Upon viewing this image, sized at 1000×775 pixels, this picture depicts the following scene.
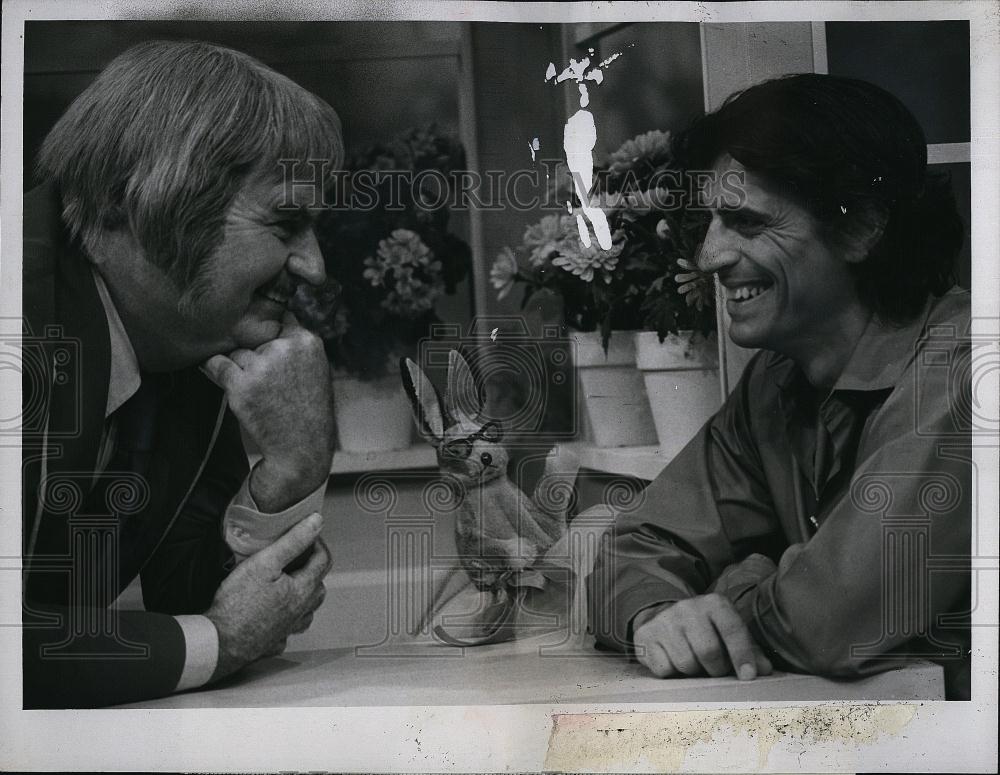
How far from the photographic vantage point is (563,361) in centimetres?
135

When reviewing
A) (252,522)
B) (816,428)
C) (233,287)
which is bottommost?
(252,522)

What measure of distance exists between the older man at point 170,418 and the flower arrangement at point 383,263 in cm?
3

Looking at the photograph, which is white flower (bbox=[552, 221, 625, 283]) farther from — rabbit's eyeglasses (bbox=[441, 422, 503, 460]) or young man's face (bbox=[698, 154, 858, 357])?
rabbit's eyeglasses (bbox=[441, 422, 503, 460])

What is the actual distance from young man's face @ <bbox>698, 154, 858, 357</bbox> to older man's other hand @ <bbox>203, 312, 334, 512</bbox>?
2.00 ft

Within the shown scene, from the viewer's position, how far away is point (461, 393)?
52.9 inches

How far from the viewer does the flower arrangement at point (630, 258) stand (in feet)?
4.42

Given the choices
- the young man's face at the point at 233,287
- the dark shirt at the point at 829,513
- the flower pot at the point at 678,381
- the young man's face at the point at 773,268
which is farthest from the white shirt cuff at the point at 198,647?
the young man's face at the point at 773,268

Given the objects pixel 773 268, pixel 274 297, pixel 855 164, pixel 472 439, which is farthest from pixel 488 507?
pixel 855 164

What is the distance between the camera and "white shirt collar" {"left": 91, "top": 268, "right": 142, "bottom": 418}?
4.29 ft

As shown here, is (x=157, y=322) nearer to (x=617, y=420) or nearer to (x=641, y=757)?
(x=617, y=420)

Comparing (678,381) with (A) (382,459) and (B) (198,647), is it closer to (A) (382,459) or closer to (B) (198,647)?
(A) (382,459)

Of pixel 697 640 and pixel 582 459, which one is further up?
pixel 582 459

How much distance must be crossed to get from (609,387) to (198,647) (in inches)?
28.5

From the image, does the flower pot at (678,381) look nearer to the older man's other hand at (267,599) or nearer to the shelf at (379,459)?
the shelf at (379,459)
